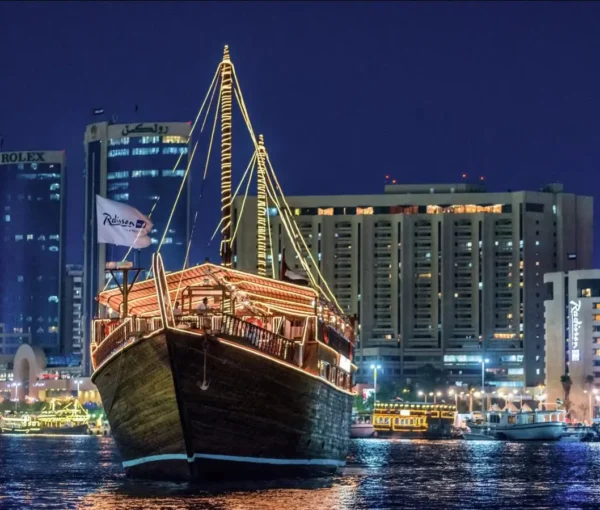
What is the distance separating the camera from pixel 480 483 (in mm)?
70812

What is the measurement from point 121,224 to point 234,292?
21.9ft

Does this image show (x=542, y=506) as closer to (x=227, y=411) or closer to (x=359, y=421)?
(x=227, y=411)

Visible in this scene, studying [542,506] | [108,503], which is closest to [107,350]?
[108,503]

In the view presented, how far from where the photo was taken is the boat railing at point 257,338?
182 feet

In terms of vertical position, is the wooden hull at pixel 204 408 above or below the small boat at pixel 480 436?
above

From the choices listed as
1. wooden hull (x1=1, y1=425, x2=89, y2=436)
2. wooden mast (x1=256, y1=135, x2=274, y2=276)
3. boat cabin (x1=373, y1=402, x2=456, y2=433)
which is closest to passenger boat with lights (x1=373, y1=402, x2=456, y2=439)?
boat cabin (x1=373, y1=402, x2=456, y2=433)

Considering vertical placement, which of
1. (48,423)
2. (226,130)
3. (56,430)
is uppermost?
(226,130)

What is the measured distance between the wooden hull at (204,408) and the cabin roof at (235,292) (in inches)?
161

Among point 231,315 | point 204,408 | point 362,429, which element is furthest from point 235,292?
point 362,429

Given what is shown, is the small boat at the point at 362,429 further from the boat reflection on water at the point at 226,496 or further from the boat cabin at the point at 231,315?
the boat reflection on water at the point at 226,496

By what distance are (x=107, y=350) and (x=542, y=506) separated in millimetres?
19157

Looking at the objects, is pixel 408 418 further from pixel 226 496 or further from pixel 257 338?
pixel 226 496

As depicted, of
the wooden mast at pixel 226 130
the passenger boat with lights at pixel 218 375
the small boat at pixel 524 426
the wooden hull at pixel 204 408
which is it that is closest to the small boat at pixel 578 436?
the small boat at pixel 524 426

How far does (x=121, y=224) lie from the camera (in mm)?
63875
